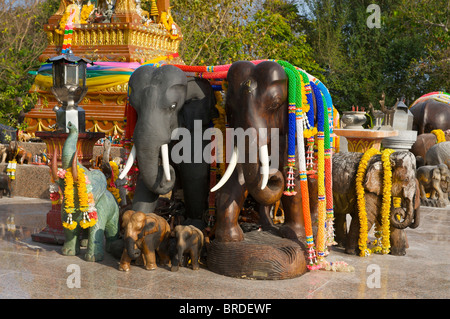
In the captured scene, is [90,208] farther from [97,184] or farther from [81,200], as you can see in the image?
[97,184]

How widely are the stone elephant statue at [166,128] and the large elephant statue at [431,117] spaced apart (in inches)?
350

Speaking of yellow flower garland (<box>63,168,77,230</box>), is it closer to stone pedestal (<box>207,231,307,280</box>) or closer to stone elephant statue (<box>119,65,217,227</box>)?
stone elephant statue (<box>119,65,217,227</box>)

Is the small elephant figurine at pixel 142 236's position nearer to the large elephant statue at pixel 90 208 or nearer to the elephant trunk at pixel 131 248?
the elephant trunk at pixel 131 248

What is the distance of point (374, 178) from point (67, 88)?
129 inches

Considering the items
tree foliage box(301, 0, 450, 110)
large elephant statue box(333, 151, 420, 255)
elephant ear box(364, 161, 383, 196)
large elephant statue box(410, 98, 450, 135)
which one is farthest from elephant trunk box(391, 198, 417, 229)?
tree foliage box(301, 0, 450, 110)

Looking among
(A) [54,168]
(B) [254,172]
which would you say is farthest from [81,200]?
(B) [254,172]

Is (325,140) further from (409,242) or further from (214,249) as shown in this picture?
(409,242)

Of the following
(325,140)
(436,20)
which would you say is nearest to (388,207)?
(325,140)

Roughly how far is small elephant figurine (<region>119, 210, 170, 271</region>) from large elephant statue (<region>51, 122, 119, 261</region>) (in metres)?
0.47

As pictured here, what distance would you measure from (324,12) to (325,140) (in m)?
21.3

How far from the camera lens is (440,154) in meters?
10.4

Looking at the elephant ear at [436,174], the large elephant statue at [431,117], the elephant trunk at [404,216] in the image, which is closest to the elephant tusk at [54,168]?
the elephant trunk at [404,216]

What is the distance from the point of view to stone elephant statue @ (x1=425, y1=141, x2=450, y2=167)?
33.8 feet

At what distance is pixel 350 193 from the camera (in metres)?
5.63
